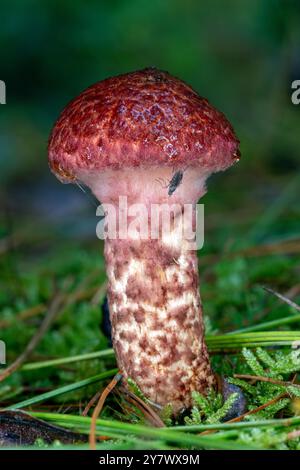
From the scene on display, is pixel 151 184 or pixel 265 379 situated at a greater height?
pixel 151 184

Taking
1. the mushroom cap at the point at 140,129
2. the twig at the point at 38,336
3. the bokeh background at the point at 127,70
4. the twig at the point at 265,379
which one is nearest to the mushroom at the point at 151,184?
the mushroom cap at the point at 140,129

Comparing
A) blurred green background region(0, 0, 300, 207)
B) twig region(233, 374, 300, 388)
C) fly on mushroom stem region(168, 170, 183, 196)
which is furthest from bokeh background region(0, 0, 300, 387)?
fly on mushroom stem region(168, 170, 183, 196)

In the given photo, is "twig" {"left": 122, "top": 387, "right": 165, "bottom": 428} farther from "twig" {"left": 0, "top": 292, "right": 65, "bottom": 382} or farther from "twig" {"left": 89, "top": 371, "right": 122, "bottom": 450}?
"twig" {"left": 0, "top": 292, "right": 65, "bottom": 382}

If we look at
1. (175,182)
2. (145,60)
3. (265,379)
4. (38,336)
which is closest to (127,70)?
(145,60)

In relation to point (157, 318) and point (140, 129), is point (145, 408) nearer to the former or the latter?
point (157, 318)

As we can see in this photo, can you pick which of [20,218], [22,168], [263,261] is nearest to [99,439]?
[263,261]

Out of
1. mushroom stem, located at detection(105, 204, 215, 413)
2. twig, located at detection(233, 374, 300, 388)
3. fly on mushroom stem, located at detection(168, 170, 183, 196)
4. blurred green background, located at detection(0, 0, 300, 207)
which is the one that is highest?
blurred green background, located at detection(0, 0, 300, 207)
